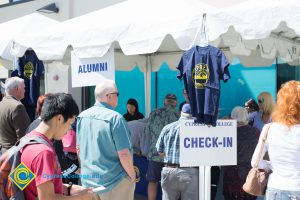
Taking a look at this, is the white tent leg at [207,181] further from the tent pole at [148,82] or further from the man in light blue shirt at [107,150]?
the tent pole at [148,82]

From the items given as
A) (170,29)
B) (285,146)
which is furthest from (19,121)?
(285,146)

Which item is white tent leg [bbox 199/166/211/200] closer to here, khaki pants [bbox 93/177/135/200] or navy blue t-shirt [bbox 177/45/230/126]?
navy blue t-shirt [bbox 177/45/230/126]

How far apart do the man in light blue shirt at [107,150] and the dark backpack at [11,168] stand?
1.46 m

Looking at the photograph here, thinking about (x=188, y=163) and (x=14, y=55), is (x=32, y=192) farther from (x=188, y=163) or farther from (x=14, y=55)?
(x=14, y=55)

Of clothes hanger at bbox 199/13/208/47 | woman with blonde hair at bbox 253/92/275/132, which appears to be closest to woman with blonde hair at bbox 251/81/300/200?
clothes hanger at bbox 199/13/208/47

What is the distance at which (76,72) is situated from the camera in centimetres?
488

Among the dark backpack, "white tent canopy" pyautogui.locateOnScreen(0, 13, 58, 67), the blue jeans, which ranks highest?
"white tent canopy" pyautogui.locateOnScreen(0, 13, 58, 67)

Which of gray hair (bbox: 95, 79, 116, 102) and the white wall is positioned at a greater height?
the white wall

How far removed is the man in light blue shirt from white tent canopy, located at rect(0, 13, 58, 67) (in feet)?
8.07

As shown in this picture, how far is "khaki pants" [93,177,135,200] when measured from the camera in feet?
12.0

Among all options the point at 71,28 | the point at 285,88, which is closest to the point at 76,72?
the point at 71,28

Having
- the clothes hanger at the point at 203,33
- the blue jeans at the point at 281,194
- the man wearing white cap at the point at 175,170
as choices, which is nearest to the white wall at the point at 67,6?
the man wearing white cap at the point at 175,170

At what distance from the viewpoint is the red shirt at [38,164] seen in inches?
80.7

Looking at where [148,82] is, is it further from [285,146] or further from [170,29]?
[285,146]
